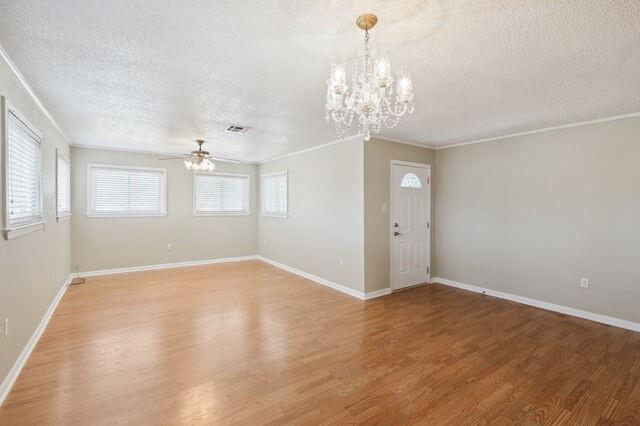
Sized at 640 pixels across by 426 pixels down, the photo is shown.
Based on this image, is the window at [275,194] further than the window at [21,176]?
Yes

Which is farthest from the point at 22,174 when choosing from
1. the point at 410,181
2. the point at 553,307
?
the point at 553,307

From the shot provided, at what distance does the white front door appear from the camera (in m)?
4.92

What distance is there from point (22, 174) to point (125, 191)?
3534 mm

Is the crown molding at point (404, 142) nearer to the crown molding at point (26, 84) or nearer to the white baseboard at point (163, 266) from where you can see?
the crown molding at point (26, 84)

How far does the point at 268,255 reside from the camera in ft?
23.6

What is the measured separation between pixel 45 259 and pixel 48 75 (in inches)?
86.3

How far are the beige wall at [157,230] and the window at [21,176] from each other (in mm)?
2731

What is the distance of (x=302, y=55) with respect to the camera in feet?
7.02

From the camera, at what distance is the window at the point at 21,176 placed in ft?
7.50

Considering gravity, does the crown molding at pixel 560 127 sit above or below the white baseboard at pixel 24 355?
above

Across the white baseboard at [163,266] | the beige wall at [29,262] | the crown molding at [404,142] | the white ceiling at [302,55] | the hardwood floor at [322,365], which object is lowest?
the hardwood floor at [322,365]

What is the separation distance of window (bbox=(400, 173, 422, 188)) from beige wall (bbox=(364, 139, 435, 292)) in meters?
0.33

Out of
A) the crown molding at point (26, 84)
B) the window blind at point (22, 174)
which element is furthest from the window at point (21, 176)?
the crown molding at point (26, 84)

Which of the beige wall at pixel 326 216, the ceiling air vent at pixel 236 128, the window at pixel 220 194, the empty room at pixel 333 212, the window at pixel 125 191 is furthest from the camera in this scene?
the window at pixel 220 194
